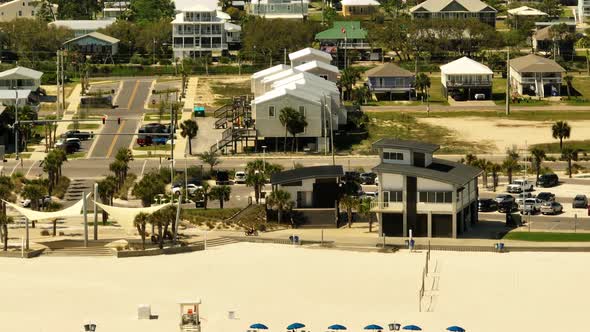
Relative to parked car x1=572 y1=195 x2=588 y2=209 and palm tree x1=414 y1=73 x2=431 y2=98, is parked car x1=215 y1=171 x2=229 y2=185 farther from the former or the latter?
palm tree x1=414 y1=73 x2=431 y2=98

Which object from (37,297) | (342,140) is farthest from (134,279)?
(342,140)

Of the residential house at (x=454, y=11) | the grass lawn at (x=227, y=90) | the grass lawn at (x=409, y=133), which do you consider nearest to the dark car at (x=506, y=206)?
the grass lawn at (x=409, y=133)

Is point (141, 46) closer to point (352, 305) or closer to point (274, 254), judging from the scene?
point (274, 254)

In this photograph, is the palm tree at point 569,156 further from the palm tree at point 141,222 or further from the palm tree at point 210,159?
the palm tree at point 141,222

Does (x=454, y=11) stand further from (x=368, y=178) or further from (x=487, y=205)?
(x=487, y=205)

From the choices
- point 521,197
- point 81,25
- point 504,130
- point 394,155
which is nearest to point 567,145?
point 504,130

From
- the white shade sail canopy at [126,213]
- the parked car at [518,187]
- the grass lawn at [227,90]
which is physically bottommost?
the parked car at [518,187]
